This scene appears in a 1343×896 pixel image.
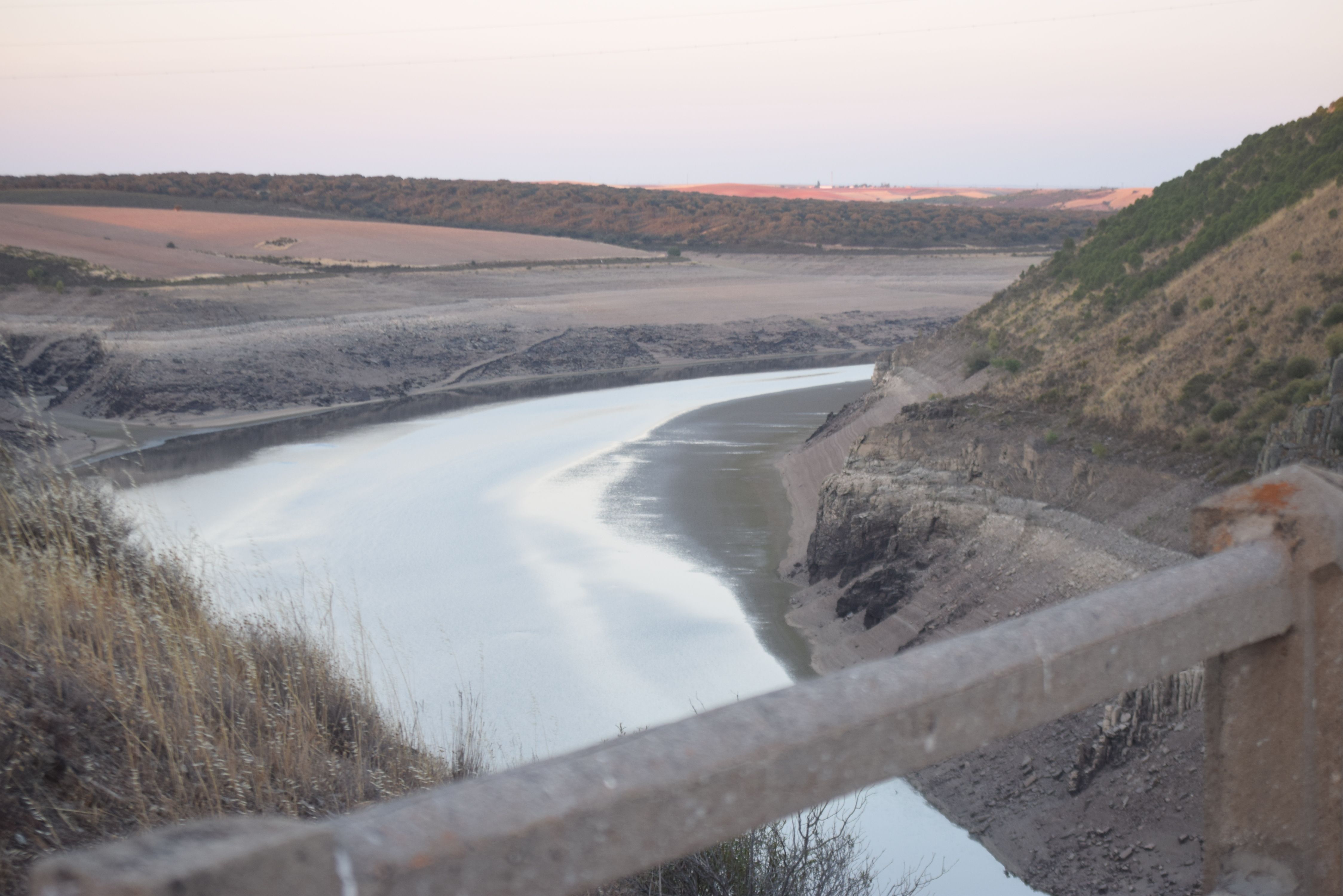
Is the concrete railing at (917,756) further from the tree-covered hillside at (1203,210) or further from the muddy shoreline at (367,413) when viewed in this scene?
the tree-covered hillside at (1203,210)

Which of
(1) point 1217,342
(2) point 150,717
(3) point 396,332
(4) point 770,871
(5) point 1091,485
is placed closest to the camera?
(2) point 150,717

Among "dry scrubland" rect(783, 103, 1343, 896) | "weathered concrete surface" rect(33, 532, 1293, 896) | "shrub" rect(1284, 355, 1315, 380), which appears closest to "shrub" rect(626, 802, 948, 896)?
"dry scrubland" rect(783, 103, 1343, 896)

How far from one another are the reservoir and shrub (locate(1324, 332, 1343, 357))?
708 centimetres

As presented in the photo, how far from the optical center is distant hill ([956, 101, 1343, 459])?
12.7m

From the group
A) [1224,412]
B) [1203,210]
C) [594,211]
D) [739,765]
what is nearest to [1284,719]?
[739,765]

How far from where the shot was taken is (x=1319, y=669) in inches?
69.0

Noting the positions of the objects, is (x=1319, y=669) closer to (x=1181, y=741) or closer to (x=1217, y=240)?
(x=1181, y=741)

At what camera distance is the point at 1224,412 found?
1230 cm

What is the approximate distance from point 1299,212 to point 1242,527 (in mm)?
18096

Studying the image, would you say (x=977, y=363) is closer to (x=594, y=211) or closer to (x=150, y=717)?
(x=150, y=717)

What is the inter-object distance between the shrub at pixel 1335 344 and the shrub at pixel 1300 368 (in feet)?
0.81

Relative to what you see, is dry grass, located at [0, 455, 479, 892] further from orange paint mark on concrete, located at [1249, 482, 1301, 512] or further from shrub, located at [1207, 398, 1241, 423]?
shrub, located at [1207, 398, 1241, 423]

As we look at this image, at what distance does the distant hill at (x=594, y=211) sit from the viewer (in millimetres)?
80438

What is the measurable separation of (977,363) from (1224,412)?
8.95m
